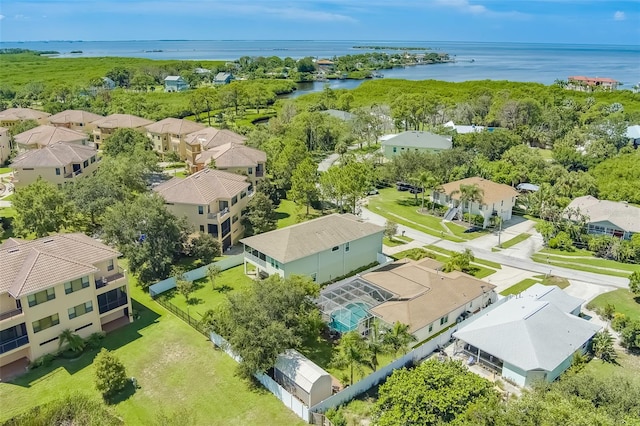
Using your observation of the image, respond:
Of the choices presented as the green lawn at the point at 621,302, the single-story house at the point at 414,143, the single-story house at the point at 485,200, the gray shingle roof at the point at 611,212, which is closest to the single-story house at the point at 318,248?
the single-story house at the point at 485,200

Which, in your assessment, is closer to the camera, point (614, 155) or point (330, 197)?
point (330, 197)

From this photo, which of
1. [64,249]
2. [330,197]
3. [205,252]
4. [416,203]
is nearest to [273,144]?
[330,197]

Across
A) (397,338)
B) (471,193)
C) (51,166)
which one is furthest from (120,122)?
(397,338)

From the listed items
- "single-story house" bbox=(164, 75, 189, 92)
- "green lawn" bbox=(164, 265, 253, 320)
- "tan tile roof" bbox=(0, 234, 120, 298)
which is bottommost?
"green lawn" bbox=(164, 265, 253, 320)

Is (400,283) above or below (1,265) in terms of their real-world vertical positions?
below

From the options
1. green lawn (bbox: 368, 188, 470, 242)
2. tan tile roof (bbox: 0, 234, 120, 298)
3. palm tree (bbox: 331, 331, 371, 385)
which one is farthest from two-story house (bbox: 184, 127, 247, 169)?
palm tree (bbox: 331, 331, 371, 385)

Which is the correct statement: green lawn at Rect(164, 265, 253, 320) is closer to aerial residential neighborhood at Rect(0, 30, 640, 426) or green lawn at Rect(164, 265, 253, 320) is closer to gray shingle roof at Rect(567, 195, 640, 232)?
aerial residential neighborhood at Rect(0, 30, 640, 426)

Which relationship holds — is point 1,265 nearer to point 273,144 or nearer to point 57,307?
point 57,307
